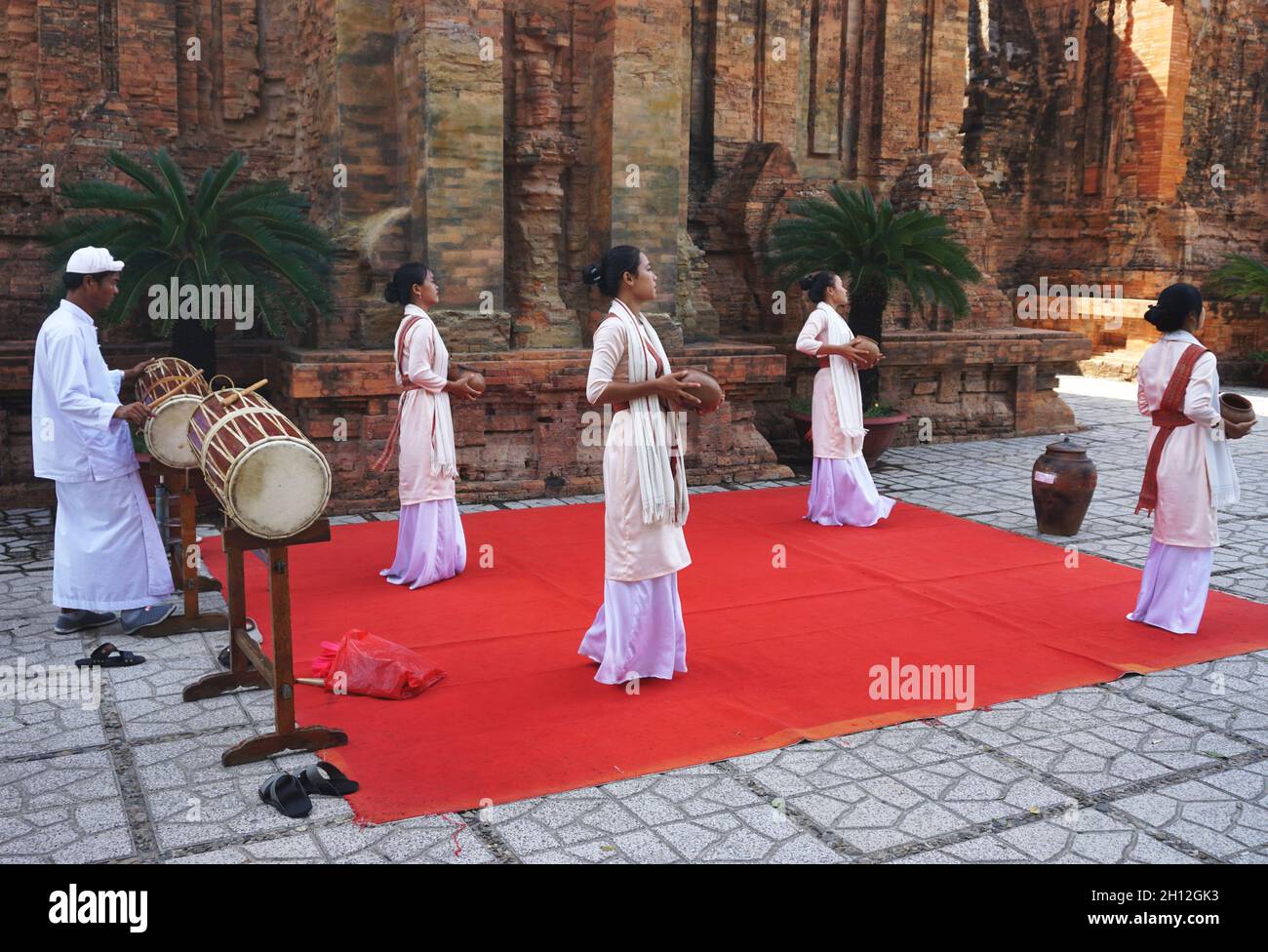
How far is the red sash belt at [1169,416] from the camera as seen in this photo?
241 inches

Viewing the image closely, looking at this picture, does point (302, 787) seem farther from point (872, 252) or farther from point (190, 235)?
point (872, 252)

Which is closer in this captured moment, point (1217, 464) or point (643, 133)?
point (1217, 464)

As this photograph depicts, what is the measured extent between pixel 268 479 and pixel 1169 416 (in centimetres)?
469

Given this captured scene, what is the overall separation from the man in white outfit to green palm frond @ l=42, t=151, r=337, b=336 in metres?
2.59

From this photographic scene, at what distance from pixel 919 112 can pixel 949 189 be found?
134 centimetres

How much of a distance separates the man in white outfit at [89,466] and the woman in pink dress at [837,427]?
16.4 ft

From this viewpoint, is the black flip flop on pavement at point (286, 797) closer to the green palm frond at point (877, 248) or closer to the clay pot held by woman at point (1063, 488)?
the clay pot held by woman at point (1063, 488)

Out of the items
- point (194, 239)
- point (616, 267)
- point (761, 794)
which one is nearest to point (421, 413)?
point (616, 267)

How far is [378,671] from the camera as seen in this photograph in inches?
213

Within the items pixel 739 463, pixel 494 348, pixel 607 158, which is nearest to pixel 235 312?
pixel 494 348

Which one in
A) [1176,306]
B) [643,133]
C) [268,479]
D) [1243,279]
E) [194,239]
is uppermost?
[643,133]

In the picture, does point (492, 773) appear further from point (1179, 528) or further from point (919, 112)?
point (919, 112)

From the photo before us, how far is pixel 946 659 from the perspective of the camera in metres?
6.01

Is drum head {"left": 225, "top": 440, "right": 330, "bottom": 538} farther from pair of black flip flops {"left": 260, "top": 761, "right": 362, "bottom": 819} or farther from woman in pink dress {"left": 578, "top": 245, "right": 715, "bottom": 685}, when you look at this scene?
woman in pink dress {"left": 578, "top": 245, "right": 715, "bottom": 685}
